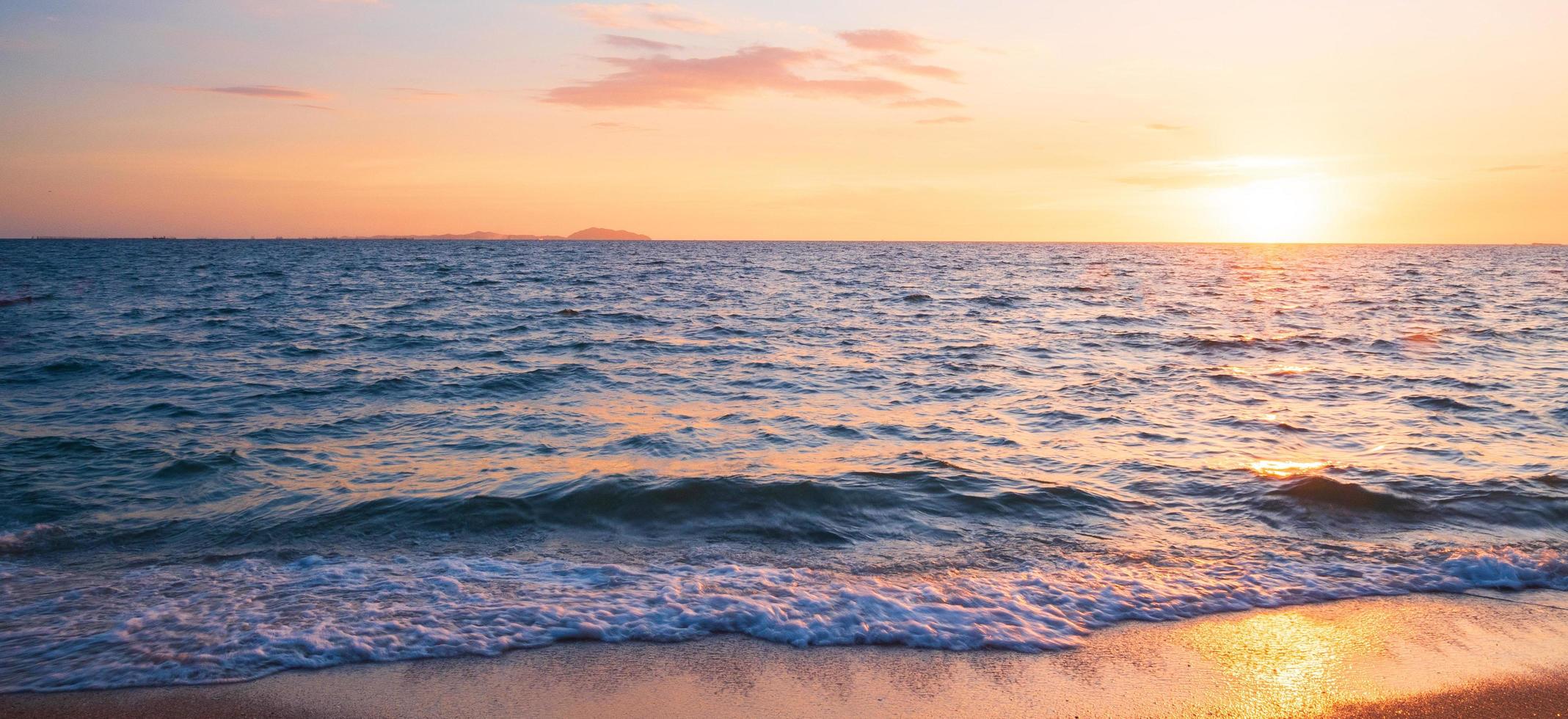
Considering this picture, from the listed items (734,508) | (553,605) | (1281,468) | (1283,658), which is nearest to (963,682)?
(1283,658)

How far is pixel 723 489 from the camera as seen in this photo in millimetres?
9516

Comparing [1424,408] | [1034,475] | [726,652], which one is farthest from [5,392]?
[1424,408]

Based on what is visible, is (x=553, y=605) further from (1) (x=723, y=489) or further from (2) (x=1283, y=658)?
(2) (x=1283, y=658)

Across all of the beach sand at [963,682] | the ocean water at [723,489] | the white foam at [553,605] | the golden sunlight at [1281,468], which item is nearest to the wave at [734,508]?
the ocean water at [723,489]

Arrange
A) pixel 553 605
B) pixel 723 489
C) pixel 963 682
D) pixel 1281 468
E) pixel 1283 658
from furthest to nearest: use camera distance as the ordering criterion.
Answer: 1. pixel 1281 468
2. pixel 723 489
3. pixel 553 605
4. pixel 1283 658
5. pixel 963 682

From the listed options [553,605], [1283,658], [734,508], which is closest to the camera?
[1283,658]

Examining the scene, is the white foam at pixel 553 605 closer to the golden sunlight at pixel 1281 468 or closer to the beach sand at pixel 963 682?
the beach sand at pixel 963 682

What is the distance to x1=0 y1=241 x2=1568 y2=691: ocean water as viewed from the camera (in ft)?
20.2

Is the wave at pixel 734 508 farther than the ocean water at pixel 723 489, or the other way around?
the wave at pixel 734 508

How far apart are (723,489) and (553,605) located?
11.0 feet

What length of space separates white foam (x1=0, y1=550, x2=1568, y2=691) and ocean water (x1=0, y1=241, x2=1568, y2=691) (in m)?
0.03

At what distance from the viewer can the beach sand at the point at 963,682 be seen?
4.82m

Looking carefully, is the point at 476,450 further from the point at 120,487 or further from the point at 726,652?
the point at 726,652

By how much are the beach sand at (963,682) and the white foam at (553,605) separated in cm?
20
